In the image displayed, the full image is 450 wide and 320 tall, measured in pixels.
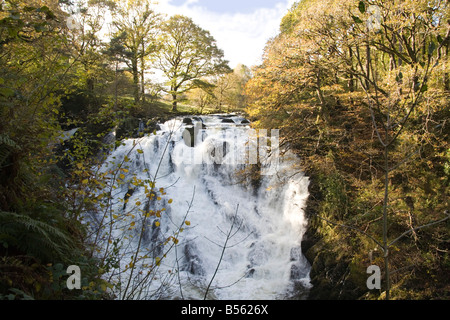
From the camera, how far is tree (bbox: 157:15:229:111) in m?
20.2

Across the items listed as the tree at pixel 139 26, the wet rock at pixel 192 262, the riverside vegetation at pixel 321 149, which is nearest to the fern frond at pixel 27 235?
the riverside vegetation at pixel 321 149

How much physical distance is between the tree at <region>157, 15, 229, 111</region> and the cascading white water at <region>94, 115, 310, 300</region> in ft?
30.5

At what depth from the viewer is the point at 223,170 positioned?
1077 cm

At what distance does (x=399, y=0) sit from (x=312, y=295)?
25.7ft

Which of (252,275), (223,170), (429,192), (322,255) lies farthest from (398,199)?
(223,170)

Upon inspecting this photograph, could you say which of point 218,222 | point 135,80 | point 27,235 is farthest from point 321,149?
point 135,80

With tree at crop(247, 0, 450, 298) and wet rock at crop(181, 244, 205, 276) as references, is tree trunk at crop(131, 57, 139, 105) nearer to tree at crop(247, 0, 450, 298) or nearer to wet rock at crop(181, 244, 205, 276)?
tree at crop(247, 0, 450, 298)

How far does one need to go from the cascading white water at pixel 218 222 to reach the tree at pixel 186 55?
9.29 metres

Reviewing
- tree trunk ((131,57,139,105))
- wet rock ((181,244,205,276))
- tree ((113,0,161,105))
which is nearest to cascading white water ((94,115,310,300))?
wet rock ((181,244,205,276))

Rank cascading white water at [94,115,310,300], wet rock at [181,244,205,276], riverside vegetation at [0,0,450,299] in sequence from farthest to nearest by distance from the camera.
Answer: wet rock at [181,244,205,276]
cascading white water at [94,115,310,300]
riverside vegetation at [0,0,450,299]

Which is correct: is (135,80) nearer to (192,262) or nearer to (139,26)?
(139,26)

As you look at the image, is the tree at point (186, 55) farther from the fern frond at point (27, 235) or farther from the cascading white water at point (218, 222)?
the fern frond at point (27, 235)

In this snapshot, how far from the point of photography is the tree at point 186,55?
20.2 metres

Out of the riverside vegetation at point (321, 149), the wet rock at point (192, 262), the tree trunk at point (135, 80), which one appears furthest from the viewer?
the tree trunk at point (135, 80)
